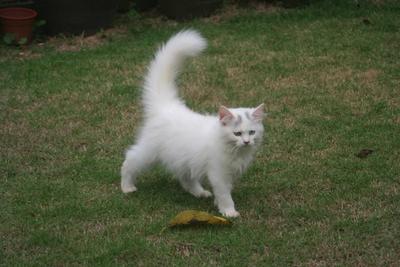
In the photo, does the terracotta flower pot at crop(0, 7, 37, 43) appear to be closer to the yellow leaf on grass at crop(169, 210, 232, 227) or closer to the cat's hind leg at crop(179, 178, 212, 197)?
the cat's hind leg at crop(179, 178, 212, 197)

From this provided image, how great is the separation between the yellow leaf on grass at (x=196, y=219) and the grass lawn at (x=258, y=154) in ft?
0.19

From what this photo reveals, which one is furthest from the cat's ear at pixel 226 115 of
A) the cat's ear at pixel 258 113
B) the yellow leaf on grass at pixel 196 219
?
the yellow leaf on grass at pixel 196 219

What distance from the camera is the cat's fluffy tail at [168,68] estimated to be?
5.50 metres

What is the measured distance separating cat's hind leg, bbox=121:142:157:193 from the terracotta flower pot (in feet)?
13.8

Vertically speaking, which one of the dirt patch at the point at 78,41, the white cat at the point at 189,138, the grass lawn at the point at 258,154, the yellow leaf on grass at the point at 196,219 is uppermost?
the white cat at the point at 189,138

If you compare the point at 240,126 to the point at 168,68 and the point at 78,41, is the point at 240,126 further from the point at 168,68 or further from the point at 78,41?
the point at 78,41

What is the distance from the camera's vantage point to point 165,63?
5.57 meters

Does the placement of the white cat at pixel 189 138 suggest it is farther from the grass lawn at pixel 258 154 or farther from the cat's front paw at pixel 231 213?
the grass lawn at pixel 258 154

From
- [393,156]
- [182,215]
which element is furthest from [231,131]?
[393,156]

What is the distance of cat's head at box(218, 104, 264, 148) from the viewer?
492 cm

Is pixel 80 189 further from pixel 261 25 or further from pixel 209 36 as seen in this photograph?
pixel 261 25

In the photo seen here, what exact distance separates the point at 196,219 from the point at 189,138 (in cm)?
69

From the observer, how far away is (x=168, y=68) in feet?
18.3

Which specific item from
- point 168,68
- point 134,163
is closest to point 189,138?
point 134,163
